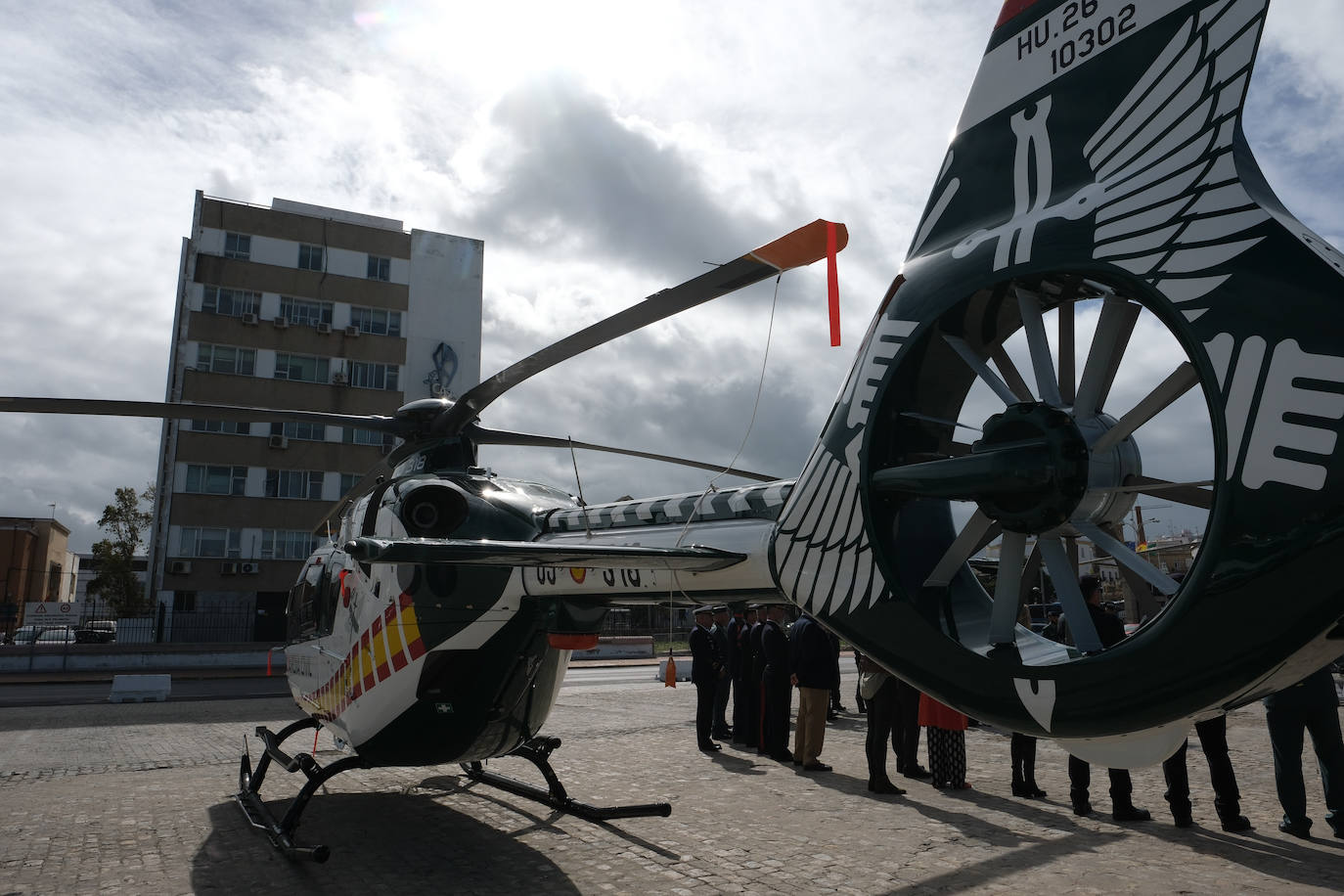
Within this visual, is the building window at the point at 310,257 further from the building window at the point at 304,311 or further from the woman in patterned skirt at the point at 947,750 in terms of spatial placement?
the woman in patterned skirt at the point at 947,750

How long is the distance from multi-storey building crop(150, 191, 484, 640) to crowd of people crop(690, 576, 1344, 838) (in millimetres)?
24736

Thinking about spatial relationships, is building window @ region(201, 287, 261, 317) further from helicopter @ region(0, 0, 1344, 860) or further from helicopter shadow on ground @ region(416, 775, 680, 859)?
helicopter @ region(0, 0, 1344, 860)

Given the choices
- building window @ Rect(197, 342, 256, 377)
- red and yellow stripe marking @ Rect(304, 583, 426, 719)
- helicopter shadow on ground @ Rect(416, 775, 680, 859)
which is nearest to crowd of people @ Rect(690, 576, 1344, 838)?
helicopter shadow on ground @ Rect(416, 775, 680, 859)

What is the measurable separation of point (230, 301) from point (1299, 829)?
38786mm

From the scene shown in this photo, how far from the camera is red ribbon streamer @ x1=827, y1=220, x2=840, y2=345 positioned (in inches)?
146

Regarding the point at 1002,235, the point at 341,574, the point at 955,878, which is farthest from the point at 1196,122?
the point at 341,574

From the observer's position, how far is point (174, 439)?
3538cm

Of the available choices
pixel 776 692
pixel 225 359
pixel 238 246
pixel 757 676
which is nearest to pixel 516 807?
pixel 776 692

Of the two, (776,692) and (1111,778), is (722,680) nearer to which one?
(776,692)

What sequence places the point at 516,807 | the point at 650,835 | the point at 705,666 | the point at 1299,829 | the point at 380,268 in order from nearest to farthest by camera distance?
the point at 1299,829 → the point at 650,835 → the point at 516,807 → the point at 705,666 → the point at 380,268

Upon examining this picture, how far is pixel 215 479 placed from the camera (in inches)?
1414

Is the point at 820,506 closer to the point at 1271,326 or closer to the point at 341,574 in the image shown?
the point at 1271,326

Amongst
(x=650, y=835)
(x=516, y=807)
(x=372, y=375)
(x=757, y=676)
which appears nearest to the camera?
(x=650, y=835)

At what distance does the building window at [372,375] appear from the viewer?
1515 inches
